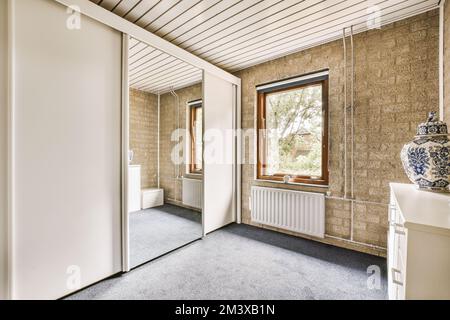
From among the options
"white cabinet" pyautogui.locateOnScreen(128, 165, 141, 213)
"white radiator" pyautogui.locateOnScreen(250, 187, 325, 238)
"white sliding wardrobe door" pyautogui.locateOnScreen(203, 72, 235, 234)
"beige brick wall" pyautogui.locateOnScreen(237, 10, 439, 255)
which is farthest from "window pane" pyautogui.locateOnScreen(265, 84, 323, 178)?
"white cabinet" pyautogui.locateOnScreen(128, 165, 141, 213)

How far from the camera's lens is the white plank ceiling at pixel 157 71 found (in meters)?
2.37

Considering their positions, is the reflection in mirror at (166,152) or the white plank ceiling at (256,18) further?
the reflection in mirror at (166,152)

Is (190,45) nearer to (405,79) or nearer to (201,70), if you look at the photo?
(201,70)

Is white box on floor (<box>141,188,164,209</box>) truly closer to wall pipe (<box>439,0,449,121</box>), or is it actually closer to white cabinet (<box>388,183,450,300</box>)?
white cabinet (<box>388,183,450,300</box>)

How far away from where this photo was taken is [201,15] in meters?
2.05

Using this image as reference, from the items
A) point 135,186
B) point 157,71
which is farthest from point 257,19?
point 135,186

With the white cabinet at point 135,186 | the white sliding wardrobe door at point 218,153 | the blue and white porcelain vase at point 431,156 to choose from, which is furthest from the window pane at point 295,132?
the white cabinet at point 135,186

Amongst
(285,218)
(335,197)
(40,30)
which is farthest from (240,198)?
(40,30)

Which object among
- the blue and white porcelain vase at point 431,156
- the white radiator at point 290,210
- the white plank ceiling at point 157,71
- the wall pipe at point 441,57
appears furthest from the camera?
the white radiator at point 290,210

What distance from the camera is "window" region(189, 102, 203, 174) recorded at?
2982 mm

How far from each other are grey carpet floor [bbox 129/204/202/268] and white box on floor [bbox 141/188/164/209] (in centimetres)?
7

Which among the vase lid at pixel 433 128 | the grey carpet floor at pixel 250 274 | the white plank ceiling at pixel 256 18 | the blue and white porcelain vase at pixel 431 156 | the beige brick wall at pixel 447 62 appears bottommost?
the grey carpet floor at pixel 250 274

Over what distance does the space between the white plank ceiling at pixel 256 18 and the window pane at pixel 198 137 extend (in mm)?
887

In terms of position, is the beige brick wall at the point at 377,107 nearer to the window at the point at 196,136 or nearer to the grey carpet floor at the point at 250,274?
the grey carpet floor at the point at 250,274
